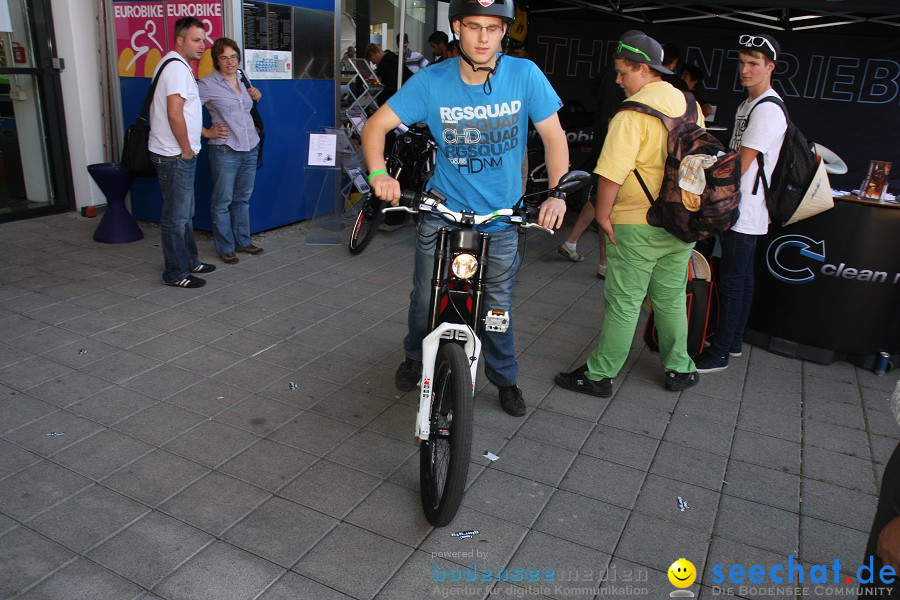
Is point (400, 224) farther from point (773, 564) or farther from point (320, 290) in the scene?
point (773, 564)

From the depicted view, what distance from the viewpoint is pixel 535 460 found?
3.54m

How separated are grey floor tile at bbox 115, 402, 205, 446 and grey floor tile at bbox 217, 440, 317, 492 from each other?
41cm

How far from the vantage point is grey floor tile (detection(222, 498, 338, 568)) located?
2799 mm

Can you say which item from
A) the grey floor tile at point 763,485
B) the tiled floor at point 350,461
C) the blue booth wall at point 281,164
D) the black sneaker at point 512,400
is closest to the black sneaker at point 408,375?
the tiled floor at point 350,461

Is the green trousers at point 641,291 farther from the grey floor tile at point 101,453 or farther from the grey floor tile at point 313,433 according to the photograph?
the grey floor tile at point 101,453

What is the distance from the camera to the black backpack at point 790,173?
436cm

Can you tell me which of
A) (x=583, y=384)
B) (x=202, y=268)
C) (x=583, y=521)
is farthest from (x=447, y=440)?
(x=202, y=268)

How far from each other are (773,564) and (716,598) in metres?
0.36

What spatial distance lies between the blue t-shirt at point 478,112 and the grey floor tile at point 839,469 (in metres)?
2.11

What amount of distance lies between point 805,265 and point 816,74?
5.02 metres

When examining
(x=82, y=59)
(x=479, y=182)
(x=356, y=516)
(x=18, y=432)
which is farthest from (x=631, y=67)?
(x=82, y=59)

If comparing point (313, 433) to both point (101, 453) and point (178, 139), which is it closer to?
point (101, 453)

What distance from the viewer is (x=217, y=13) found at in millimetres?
6414

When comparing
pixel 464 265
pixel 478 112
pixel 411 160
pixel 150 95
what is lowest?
pixel 411 160
